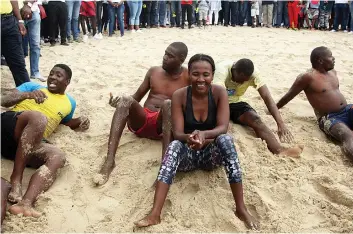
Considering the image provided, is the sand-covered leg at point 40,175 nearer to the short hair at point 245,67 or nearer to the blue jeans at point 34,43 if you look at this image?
the short hair at point 245,67

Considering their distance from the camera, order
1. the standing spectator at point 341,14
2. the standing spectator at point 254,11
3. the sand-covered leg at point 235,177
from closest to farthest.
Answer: the sand-covered leg at point 235,177 < the standing spectator at point 341,14 < the standing spectator at point 254,11

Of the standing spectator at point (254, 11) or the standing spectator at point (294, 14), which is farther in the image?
the standing spectator at point (254, 11)

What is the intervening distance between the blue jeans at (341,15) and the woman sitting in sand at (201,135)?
981 cm

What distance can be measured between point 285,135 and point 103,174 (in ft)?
5.79

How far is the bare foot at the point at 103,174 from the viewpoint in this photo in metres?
Answer: 2.89

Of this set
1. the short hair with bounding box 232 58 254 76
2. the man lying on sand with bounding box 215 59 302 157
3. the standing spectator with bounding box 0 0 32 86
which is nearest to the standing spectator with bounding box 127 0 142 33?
the standing spectator with bounding box 0 0 32 86

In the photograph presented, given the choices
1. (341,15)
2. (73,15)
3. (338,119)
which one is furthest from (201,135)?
(341,15)

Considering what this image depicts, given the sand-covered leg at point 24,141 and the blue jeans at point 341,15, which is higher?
the blue jeans at point 341,15

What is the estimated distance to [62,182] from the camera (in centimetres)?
293

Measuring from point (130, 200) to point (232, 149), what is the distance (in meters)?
0.85

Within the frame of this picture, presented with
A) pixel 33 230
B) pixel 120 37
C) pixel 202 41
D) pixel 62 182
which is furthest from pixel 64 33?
pixel 33 230

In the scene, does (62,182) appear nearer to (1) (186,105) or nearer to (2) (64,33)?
(1) (186,105)

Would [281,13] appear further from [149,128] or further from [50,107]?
[50,107]

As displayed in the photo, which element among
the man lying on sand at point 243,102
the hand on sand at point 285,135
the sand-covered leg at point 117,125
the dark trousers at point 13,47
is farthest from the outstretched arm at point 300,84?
the dark trousers at point 13,47
